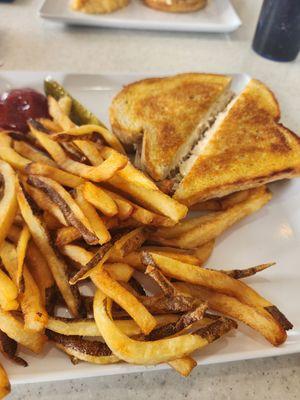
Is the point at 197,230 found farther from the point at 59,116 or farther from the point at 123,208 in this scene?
the point at 59,116

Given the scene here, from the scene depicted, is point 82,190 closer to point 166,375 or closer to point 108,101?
point 166,375

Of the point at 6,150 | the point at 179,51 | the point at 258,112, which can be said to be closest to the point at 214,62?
the point at 179,51

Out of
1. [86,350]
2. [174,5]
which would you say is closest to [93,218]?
[86,350]

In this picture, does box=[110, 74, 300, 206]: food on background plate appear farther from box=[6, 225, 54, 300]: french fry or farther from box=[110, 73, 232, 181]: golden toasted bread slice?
box=[6, 225, 54, 300]: french fry

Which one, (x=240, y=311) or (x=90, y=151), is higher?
(x=90, y=151)

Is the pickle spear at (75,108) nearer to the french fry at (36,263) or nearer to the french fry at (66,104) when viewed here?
the french fry at (66,104)

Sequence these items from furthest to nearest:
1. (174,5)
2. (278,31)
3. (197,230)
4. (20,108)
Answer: (174,5), (278,31), (20,108), (197,230)

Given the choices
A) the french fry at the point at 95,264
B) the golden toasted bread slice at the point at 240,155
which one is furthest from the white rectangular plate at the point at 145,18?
the french fry at the point at 95,264
